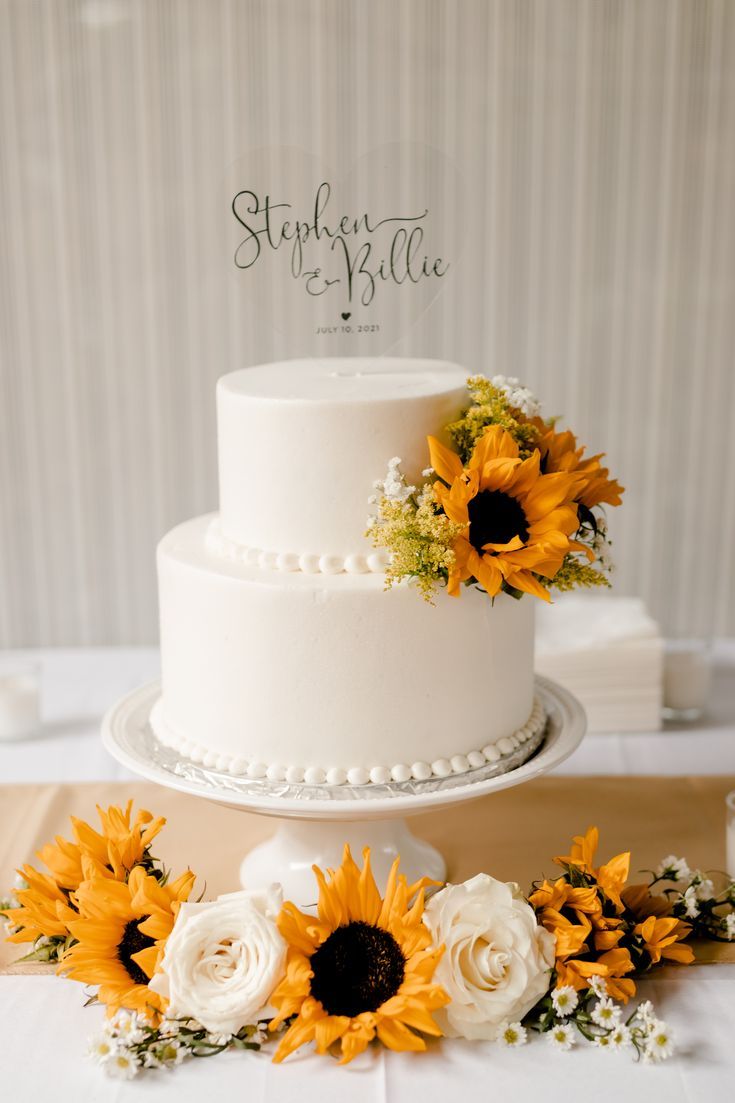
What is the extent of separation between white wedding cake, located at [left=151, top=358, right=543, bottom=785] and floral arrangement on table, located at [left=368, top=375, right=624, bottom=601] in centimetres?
4

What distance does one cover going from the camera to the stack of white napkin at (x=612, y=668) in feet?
7.29

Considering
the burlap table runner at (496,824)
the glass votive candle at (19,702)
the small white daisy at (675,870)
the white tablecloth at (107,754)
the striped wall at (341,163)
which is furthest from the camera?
the striped wall at (341,163)

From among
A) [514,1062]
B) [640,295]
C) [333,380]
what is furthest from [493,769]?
[640,295]

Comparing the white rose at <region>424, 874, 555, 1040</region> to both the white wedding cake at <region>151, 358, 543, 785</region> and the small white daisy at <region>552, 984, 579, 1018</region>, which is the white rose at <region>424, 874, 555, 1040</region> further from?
the white wedding cake at <region>151, 358, 543, 785</region>

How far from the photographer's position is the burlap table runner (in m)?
1.77

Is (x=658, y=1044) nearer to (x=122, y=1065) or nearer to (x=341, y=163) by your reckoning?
(x=122, y=1065)

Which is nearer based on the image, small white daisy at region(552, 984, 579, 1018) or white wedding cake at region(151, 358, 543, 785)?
small white daisy at region(552, 984, 579, 1018)

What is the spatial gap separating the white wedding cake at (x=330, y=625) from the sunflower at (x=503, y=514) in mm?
98

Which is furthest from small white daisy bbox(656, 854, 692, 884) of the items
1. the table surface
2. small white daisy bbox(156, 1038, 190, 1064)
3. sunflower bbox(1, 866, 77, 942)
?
sunflower bbox(1, 866, 77, 942)

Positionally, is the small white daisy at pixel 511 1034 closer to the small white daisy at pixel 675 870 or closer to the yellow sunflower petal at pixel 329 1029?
the yellow sunflower petal at pixel 329 1029

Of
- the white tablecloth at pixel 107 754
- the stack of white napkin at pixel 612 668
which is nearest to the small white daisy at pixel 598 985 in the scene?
the white tablecloth at pixel 107 754

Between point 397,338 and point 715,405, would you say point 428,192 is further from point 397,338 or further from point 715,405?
point 715,405

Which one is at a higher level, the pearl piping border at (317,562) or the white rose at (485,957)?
the pearl piping border at (317,562)

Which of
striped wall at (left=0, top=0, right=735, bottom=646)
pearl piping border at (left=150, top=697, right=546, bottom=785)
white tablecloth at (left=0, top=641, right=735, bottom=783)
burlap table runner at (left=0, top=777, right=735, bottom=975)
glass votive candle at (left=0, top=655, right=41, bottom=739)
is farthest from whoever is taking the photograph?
striped wall at (left=0, top=0, right=735, bottom=646)
